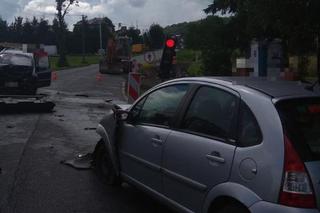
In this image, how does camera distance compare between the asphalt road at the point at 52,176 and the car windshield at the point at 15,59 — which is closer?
the asphalt road at the point at 52,176

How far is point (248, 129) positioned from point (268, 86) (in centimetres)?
63

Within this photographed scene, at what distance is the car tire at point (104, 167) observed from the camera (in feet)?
23.4

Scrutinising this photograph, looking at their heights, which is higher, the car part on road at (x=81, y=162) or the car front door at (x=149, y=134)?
the car front door at (x=149, y=134)

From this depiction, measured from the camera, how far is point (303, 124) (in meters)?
4.20

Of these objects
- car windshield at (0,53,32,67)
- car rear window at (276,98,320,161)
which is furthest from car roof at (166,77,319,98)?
car windshield at (0,53,32,67)

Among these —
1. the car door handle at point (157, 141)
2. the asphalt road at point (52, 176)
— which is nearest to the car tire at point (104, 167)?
the asphalt road at point (52, 176)

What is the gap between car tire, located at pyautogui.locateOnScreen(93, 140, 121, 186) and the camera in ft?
23.4

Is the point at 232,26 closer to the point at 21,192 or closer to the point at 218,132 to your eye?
the point at 21,192

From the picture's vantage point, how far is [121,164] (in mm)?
6734

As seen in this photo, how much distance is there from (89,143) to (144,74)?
27.0m

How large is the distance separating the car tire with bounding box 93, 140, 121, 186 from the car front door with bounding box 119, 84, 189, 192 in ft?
1.43

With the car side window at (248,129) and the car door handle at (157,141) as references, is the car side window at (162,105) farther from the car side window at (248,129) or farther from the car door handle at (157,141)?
the car side window at (248,129)

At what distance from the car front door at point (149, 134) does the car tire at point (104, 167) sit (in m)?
0.44

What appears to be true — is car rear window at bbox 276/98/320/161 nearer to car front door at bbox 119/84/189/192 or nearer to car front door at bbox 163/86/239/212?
car front door at bbox 163/86/239/212
